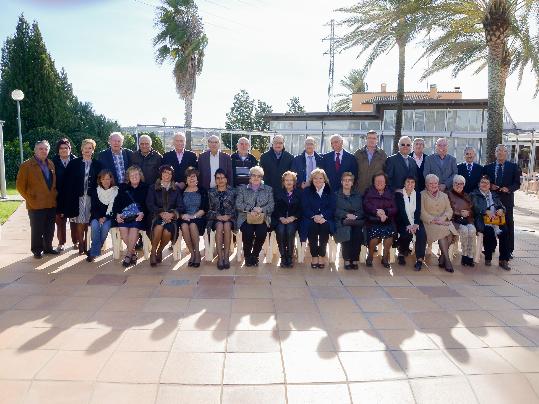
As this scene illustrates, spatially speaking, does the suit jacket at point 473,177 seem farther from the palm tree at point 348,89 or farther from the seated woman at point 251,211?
the palm tree at point 348,89

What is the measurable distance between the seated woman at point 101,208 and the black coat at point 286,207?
2.11 meters

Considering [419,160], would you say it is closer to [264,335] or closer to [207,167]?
[207,167]

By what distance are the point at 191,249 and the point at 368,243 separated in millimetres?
2303

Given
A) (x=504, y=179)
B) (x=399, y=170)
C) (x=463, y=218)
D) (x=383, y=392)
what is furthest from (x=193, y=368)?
(x=504, y=179)

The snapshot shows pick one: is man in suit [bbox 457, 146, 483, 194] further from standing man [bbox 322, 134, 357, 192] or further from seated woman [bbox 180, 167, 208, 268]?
seated woman [bbox 180, 167, 208, 268]

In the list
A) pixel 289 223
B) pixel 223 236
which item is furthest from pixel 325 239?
pixel 223 236

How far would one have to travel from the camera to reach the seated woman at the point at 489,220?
5703 millimetres

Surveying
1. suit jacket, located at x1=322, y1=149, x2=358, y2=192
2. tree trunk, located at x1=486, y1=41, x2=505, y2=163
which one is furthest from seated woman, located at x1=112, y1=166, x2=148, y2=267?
tree trunk, located at x1=486, y1=41, x2=505, y2=163

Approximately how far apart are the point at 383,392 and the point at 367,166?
387 centimetres

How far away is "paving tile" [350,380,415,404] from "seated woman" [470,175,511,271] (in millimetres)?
3670

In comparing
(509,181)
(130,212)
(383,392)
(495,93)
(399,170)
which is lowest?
(383,392)

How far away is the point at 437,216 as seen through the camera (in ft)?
18.5

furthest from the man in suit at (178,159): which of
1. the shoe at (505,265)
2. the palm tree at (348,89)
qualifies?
the palm tree at (348,89)

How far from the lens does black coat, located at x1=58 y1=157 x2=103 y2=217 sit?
566cm
